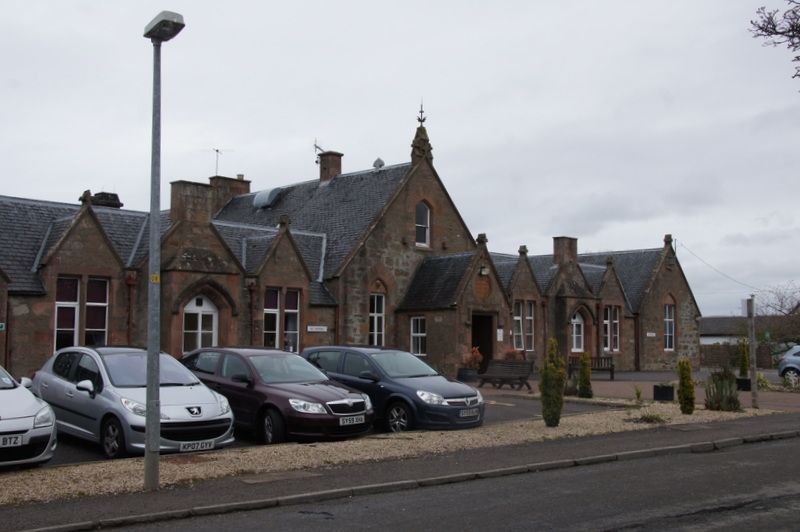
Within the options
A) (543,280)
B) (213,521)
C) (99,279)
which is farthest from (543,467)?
(543,280)

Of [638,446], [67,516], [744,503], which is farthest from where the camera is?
[638,446]

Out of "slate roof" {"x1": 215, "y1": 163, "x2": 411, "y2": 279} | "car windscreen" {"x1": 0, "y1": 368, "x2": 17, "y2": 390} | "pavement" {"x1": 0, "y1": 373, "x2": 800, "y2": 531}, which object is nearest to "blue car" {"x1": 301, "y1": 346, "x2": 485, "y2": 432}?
"pavement" {"x1": 0, "y1": 373, "x2": 800, "y2": 531}

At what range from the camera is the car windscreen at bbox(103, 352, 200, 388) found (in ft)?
47.6

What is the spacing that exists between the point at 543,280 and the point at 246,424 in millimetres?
27347

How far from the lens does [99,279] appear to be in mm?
25500

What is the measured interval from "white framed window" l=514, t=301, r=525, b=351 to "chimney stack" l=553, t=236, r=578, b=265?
165 inches

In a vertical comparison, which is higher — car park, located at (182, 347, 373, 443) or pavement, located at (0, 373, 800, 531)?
car park, located at (182, 347, 373, 443)

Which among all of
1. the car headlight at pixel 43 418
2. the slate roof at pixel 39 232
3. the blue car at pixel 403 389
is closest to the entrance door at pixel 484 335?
the slate roof at pixel 39 232

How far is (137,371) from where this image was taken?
48.9 feet

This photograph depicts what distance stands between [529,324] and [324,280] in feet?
36.0

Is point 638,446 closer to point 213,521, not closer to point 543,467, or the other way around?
point 543,467

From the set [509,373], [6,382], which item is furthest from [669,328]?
[6,382]

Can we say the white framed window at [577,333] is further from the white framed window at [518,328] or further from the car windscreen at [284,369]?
the car windscreen at [284,369]

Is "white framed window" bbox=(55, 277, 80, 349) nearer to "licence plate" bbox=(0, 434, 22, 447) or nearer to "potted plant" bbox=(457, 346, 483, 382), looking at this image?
"potted plant" bbox=(457, 346, 483, 382)
